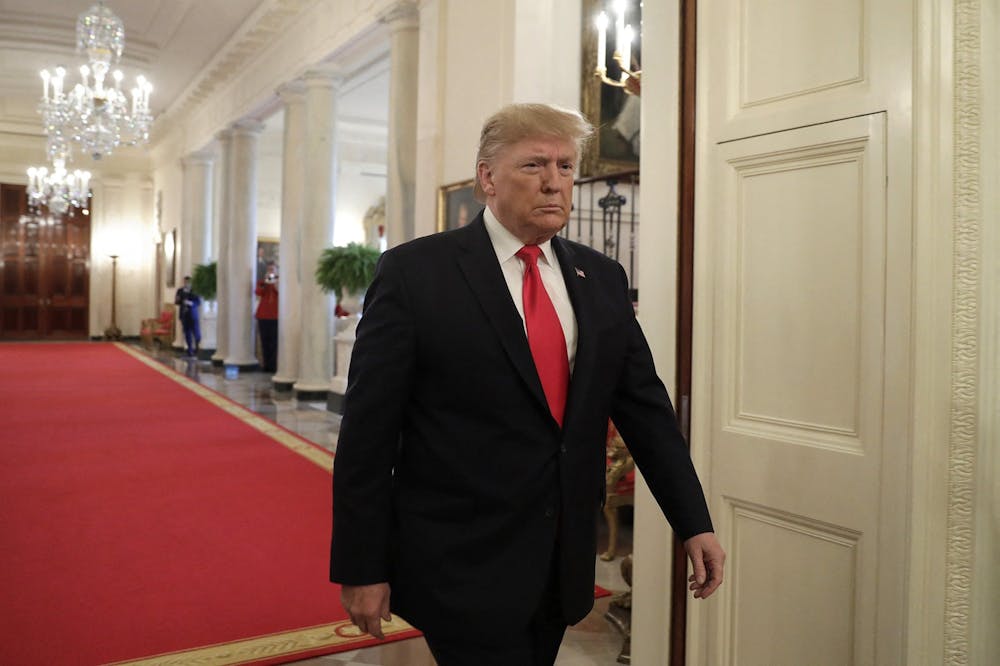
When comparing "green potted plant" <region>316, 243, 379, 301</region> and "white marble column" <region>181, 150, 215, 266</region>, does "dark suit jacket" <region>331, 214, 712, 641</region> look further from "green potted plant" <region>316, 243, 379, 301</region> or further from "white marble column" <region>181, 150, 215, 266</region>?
"white marble column" <region>181, 150, 215, 266</region>

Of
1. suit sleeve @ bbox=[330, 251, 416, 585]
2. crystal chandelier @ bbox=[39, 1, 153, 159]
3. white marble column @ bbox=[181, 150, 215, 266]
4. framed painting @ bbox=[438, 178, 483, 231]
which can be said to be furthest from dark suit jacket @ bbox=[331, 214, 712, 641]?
white marble column @ bbox=[181, 150, 215, 266]

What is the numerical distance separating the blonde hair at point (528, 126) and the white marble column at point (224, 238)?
556 inches

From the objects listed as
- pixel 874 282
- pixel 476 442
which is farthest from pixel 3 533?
pixel 874 282

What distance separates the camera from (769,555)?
8.20ft

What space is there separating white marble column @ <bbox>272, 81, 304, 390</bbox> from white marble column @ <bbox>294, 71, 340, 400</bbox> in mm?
364

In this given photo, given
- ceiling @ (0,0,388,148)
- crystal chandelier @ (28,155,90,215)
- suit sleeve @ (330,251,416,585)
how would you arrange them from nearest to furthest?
1. suit sleeve @ (330,251,416,585)
2. ceiling @ (0,0,388,148)
3. crystal chandelier @ (28,155,90,215)

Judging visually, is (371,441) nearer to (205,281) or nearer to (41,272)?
(205,281)

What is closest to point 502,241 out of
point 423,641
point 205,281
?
point 423,641

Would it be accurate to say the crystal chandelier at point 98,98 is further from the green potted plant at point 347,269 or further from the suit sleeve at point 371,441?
the suit sleeve at point 371,441

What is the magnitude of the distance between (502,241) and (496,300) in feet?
0.54

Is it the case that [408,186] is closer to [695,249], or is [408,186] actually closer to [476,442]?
[695,249]

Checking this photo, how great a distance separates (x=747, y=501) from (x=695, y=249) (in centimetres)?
80

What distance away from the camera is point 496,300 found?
1726 millimetres

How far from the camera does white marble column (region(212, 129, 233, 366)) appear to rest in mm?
15133
